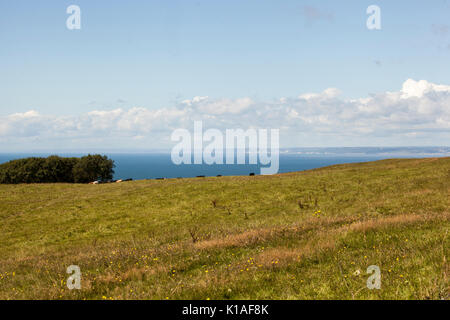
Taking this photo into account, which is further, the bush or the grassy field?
the bush

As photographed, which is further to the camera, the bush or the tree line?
the bush

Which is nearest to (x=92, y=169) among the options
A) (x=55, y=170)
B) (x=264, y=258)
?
(x=55, y=170)

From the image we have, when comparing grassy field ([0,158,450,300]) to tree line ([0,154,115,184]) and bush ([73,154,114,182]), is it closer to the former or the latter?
tree line ([0,154,115,184])

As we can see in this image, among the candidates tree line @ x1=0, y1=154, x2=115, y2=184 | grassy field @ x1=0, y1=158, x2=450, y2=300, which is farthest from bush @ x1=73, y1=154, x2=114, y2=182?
grassy field @ x1=0, y1=158, x2=450, y2=300

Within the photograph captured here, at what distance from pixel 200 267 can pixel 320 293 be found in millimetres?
4631

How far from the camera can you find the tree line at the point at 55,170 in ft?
295

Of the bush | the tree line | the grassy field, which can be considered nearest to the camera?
the grassy field

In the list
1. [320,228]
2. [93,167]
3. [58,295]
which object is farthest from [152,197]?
[93,167]

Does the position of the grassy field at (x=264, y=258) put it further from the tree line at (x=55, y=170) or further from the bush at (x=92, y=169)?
the bush at (x=92, y=169)

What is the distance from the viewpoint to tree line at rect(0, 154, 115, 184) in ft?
295

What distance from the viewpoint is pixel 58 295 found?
909 cm

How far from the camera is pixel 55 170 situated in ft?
310

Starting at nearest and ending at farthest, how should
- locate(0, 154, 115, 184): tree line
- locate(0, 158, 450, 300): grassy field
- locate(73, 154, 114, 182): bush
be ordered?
locate(0, 158, 450, 300): grassy field
locate(0, 154, 115, 184): tree line
locate(73, 154, 114, 182): bush

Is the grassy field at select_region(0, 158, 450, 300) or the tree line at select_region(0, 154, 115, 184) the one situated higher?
the grassy field at select_region(0, 158, 450, 300)
